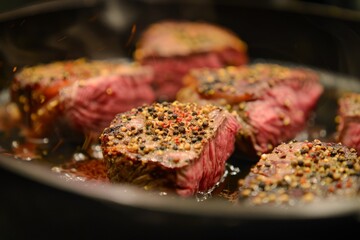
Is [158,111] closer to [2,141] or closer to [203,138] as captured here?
[203,138]

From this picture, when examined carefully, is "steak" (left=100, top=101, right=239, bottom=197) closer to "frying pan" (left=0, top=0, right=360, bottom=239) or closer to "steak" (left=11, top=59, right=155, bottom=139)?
"frying pan" (left=0, top=0, right=360, bottom=239)

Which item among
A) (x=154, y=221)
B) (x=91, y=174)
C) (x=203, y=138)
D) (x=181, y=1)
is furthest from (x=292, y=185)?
(x=181, y=1)

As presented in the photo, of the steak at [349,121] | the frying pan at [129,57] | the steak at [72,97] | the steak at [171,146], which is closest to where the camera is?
the frying pan at [129,57]

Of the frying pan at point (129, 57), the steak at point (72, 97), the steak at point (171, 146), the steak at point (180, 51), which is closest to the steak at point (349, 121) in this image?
the frying pan at point (129, 57)

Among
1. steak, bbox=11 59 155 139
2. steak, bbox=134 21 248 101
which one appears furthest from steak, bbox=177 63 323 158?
steak, bbox=11 59 155 139

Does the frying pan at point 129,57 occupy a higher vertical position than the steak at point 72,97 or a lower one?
higher

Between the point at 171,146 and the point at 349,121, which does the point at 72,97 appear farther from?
the point at 349,121

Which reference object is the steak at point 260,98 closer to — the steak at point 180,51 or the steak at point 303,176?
the steak at point 180,51

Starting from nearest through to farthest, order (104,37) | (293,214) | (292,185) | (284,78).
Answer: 1. (293,214)
2. (292,185)
3. (284,78)
4. (104,37)
